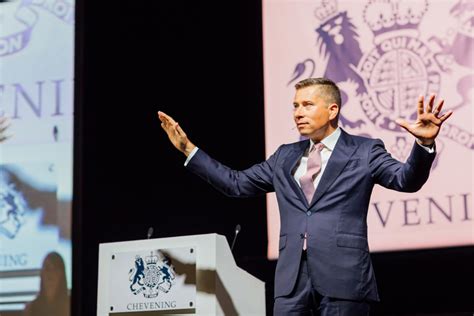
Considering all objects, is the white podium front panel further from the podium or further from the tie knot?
the tie knot

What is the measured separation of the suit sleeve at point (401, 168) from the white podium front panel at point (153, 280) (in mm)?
798

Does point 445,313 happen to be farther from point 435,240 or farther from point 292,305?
point 292,305

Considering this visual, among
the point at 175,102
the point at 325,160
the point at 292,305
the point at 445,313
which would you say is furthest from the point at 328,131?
the point at 175,102

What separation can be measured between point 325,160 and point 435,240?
1.56 m

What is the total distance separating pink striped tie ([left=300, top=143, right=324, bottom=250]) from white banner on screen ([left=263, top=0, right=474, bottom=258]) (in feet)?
5.08

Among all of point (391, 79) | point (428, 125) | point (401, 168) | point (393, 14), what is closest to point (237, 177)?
point (401, 168)

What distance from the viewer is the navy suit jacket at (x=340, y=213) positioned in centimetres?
300

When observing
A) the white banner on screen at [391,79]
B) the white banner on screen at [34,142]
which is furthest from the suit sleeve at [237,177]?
the white banner on screen at [34,142]

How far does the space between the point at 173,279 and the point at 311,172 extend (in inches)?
28.9

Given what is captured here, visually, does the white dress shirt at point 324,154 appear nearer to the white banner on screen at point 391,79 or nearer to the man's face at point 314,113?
the man's face at point 314,113

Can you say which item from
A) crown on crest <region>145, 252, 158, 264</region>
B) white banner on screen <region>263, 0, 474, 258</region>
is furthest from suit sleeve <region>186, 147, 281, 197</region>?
white banner on screen <region>263, 0, 474, 258</region>

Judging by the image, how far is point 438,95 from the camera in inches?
185

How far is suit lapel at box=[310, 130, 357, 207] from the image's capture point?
10.2 ft

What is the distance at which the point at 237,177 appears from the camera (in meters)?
3.43
